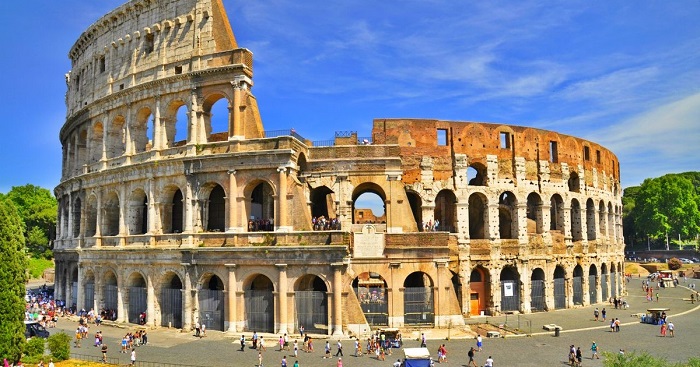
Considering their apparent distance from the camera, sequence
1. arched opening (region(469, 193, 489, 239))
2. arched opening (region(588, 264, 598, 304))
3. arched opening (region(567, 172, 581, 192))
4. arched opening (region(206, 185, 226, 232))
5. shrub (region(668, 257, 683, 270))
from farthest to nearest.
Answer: shrub (region(668, 257, 683, 270)) < arched opening (region(588, 264, 598, 304)) < arched opening (region(567, 172, 581, 192)) < arched opening (region(469, 193, 489, 239)) < arched opening (region(206, 185, 226, 232))

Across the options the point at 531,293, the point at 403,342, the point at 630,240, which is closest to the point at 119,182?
the point at 403,342

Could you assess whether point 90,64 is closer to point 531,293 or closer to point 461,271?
point 461,271

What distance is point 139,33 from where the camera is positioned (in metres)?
35.9

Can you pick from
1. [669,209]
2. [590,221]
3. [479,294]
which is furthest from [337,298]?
[669,209]

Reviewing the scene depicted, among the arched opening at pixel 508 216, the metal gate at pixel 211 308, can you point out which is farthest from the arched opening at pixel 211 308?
the arched opening at pixel 508 216

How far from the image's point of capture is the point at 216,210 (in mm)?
34000

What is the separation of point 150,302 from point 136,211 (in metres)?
6.69

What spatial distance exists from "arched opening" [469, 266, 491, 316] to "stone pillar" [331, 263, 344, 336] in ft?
40.6

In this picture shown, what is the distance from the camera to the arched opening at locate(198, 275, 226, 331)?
30719mm

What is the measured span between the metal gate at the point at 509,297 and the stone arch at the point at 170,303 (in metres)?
22.3

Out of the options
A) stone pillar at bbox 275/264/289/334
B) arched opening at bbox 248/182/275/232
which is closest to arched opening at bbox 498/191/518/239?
arched opening at bbox 248/182/275/232

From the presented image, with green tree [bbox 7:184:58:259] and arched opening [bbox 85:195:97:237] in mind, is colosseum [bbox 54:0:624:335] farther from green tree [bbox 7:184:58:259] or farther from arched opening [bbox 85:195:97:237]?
green tree [bbox 7:184:58:259]

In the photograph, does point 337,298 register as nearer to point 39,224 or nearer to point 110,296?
point 110,296

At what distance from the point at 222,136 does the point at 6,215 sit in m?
14.3
